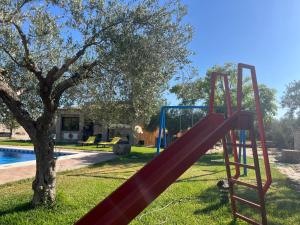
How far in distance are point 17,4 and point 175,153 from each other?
4.54 meters

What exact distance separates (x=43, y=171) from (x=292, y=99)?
33.1 metres

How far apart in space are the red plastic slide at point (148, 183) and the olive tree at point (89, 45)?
2366 mm

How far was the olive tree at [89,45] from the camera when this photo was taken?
6.57 m

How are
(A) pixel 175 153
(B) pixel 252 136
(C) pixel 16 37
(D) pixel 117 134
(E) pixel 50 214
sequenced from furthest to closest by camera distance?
1. (D) pixel 117 134
2. (C) pixel 16 37
3. (E) pixel 50 214
4. (B) pixel 252 136
5. (A) pixel 175 153

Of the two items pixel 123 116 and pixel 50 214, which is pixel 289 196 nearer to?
pixel 123 116

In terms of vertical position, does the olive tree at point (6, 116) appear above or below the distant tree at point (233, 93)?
below

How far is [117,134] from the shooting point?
32.7 meters

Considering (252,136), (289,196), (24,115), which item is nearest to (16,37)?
(24,115)

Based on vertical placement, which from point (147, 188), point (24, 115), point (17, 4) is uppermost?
point (17, 4)

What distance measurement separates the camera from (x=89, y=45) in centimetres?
687

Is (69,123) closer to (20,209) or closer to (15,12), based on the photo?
(20,209)

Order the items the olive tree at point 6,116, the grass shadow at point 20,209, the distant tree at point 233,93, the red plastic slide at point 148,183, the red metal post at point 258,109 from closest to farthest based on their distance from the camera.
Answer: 1. the red plastic slide at point 148,183
2. the red metal post at point 258,109
3. the grass shadow at point 20,209
4. the olive tree at point 6,116
5. the distant tree at point 233,93

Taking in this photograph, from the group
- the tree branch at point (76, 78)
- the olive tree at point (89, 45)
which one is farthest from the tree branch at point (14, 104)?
the tree branch at point (76, 78)

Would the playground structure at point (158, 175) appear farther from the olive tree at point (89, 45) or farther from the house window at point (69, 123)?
the house window at point (69, 123)
